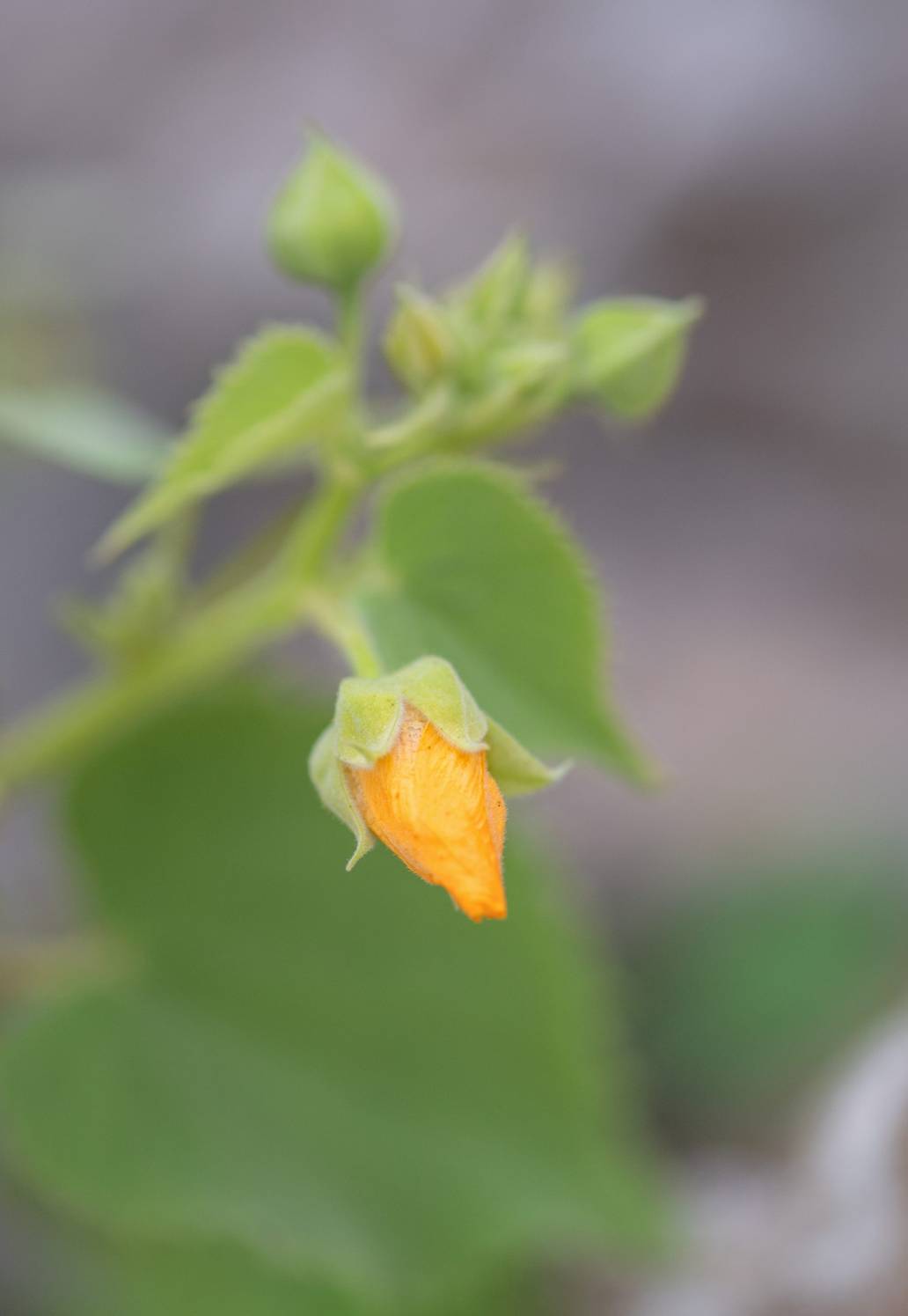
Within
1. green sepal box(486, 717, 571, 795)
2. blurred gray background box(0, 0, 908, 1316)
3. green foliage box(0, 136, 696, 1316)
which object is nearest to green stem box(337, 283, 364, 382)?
green foliage box(0, 136, 696, 1316)

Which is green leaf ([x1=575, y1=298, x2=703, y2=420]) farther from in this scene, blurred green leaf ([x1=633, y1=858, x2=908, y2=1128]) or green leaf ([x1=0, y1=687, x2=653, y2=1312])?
blurred green leaf ([x1=633, y1=858, x2=908, y2=1128])

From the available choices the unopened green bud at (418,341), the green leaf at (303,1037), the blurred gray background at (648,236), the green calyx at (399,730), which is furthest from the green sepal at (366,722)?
the blurred gray background at (648,236)

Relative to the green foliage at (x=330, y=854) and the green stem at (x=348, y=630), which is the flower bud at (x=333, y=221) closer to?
the green foliage at (x=330, y=854)

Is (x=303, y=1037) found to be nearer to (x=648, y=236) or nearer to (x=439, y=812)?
(x=439, y=812)

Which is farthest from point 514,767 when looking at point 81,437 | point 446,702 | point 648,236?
point 648,236

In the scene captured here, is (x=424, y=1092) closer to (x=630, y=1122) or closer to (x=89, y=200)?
(x=630, y=1122)
